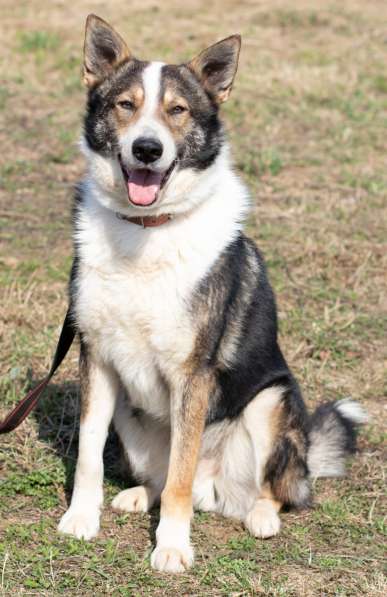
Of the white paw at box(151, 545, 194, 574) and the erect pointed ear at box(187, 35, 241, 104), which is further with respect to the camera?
the erect pointed ear at box(187, 35, 241, 104)

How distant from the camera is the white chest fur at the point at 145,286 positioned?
3607 mm

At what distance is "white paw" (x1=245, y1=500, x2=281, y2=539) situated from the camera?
3.88 m

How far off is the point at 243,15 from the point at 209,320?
30.3 feet

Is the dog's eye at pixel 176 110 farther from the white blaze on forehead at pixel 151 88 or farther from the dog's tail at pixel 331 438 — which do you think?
the dog's tail at pixel 331 438

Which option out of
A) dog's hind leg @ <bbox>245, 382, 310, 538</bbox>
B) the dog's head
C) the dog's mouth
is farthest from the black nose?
dog's hind leg @ <bbox>245, 382, 310, 538</bbox>

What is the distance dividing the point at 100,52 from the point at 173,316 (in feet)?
3.77

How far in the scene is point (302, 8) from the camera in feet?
40.1

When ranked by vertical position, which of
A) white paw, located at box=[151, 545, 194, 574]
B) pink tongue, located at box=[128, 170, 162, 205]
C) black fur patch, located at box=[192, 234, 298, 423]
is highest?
pink tongue, located at box=[128, 170, 162, 205]

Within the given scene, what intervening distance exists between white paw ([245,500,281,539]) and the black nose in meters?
1.58

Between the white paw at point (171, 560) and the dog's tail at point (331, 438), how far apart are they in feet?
3.18

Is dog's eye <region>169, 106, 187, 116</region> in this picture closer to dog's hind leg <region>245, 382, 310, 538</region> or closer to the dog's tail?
dog's hind leg <region>245, 382, 310, 538</region>

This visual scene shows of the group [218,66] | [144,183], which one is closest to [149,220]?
[144,183]

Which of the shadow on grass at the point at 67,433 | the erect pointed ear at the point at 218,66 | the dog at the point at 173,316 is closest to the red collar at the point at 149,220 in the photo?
the dog at the point at 173,316

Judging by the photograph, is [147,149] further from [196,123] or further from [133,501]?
[133,501]
